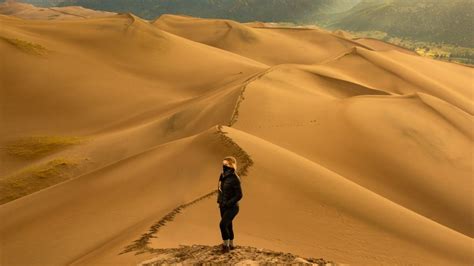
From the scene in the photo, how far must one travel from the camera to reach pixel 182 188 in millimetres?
9734

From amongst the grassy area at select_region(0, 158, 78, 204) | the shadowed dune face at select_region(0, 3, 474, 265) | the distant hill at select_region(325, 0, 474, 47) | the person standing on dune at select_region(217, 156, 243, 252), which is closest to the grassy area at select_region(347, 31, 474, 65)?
the distant hill at select_region(325, 0, 474, 47)

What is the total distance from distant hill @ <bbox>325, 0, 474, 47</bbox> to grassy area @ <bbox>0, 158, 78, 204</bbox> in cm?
13881

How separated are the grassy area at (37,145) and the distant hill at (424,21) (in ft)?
448

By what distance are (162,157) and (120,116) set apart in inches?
597

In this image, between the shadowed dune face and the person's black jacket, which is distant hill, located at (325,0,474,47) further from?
the person's black jacket

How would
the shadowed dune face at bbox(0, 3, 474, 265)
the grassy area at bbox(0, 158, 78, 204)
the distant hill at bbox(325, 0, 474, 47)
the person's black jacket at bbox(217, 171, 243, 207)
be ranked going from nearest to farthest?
the person's black jacket at bbox(217, 171, 243, 207) → the shadowed dune face at bbox(0, 3, 474, 265) → the grassy area at bbox(0, 158, 78, 204) → the distant hill at bbox(325, 0, 474, 47)

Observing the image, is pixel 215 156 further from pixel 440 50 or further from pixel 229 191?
pixel 440 50

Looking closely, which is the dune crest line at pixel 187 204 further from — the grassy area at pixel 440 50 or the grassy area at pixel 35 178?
the grassy area at pixel 440 50

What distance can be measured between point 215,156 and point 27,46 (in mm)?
29046

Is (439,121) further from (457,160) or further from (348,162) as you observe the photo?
(348,162)

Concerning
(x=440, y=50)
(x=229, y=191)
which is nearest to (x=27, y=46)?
(x=229, y=191)

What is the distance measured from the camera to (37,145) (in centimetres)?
2222

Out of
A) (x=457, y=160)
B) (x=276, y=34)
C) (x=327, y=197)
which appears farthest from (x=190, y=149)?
(x=276, y=34)

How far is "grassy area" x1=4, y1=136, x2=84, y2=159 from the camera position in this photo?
21.4 meters
